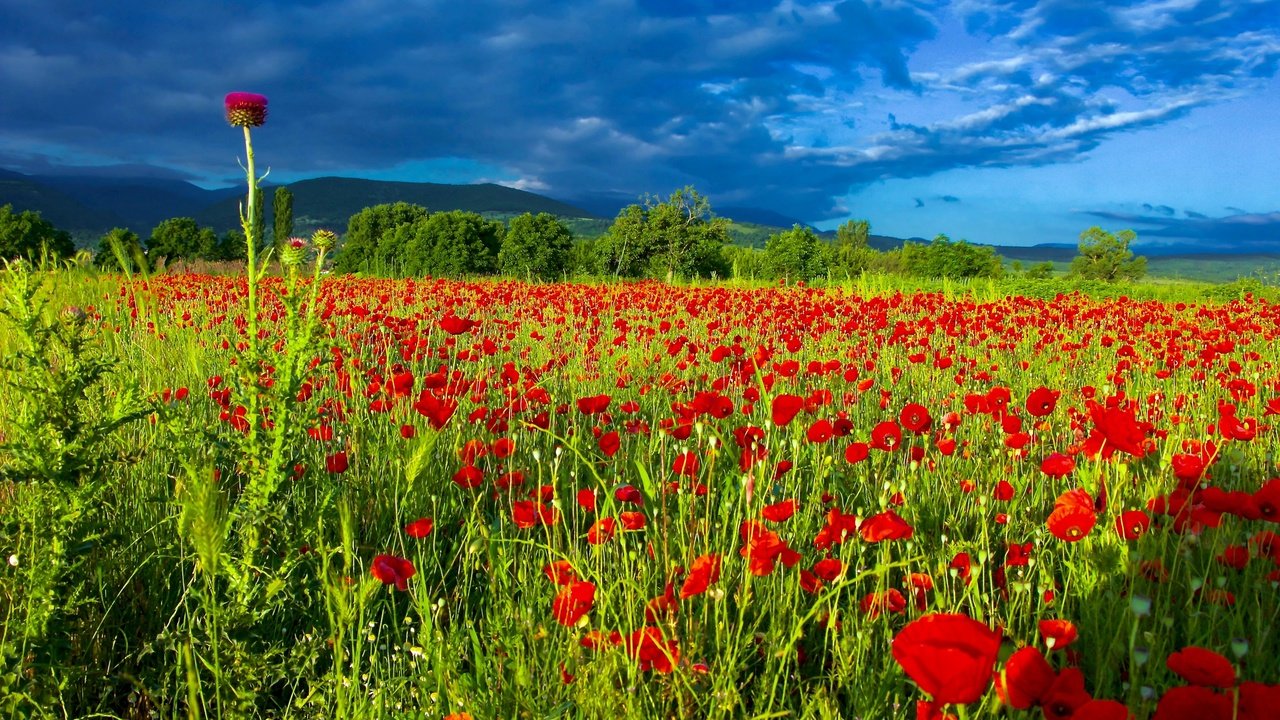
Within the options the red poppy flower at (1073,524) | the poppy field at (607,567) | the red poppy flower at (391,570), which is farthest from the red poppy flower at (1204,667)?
the red poppy flower at (391,570)

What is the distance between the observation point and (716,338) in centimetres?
720

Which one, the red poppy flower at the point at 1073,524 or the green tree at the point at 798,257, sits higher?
the green tree at the point at 798,257

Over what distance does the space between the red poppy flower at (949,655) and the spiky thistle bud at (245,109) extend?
2.95m

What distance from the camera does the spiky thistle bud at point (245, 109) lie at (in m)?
2.96

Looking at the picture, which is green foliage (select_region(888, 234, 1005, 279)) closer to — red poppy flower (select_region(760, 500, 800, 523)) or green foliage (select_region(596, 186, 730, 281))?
green foliage (select_region(596, 186, 730, 281))

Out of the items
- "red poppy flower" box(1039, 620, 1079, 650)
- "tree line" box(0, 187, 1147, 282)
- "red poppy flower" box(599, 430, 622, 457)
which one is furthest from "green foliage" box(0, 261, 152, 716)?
"tree line" box(0, 187, 1147, 282)

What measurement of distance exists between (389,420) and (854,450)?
2.04 meters

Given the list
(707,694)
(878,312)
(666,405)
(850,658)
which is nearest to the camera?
(707,694)

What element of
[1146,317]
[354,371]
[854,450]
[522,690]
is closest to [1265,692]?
[522,690]

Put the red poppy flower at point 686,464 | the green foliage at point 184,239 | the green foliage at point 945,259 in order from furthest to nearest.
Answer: the green foliage at point 945,259 → the green foliage at point 184,239 → the red poppy flower at point 686,464

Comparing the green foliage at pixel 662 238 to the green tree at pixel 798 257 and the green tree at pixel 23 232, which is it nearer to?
the green tree at pixel 798 257

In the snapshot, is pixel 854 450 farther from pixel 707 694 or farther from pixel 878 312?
pixel 878 312

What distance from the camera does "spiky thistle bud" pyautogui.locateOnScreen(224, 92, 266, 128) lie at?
2964 millimetres

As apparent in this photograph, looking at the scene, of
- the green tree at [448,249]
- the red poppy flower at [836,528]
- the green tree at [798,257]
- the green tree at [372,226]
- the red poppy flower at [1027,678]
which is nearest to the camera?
the red poppy flower at [1027,678]
